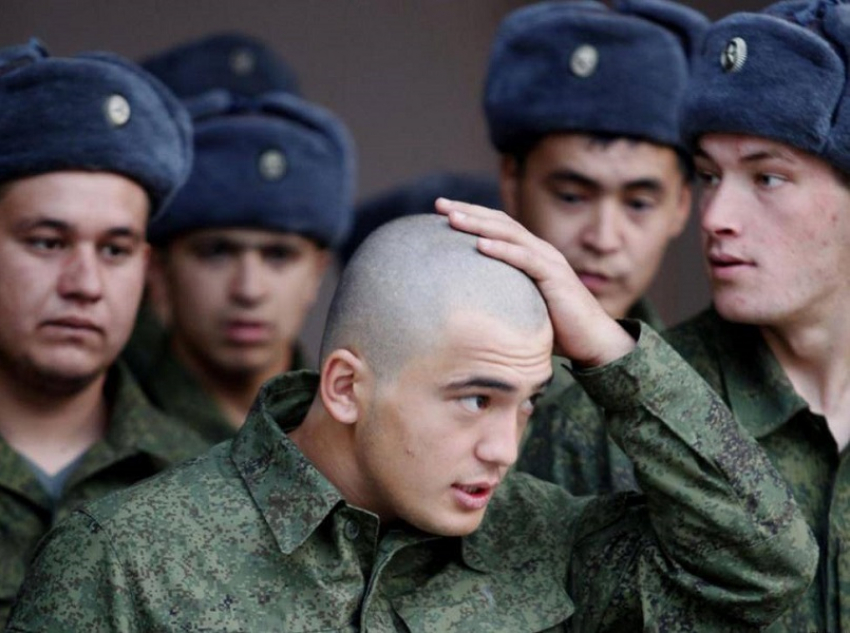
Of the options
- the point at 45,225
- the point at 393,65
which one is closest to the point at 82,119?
the point at 45,225

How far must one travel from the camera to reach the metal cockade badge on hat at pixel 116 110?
4.56 m

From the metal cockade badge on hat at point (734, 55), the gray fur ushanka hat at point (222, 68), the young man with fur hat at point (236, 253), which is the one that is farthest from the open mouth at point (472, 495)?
the gray fur ushanka hat at point (222, 68)

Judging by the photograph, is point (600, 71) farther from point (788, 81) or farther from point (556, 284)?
point (556, 284)

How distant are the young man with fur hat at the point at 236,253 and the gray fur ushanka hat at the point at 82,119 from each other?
0.77 meters

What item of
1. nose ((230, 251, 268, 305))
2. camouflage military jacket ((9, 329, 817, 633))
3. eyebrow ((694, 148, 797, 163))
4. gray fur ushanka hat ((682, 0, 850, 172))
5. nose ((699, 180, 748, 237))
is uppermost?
gray fur ushanka hat ((682, 0, 850, 172))

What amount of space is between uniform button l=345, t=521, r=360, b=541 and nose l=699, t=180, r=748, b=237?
1.01m

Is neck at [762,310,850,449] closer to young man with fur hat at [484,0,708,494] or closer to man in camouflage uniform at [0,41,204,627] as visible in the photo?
young man with fur hat at [484,0,708,494]

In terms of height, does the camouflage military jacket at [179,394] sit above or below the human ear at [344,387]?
below

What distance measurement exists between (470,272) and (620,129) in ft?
5.78

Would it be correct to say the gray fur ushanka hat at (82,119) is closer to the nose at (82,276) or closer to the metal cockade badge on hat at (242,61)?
the nose at (82,276)

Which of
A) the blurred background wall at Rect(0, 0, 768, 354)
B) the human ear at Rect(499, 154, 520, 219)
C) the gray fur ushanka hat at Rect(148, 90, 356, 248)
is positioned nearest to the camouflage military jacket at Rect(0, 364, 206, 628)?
the gray fur ushanka hat at Rect(148, 90, 356, 248)

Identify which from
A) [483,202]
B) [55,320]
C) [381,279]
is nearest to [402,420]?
[381,279]

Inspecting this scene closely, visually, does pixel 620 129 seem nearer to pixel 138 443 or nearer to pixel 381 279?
pixel 138 443

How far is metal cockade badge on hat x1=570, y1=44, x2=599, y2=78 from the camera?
515cm
